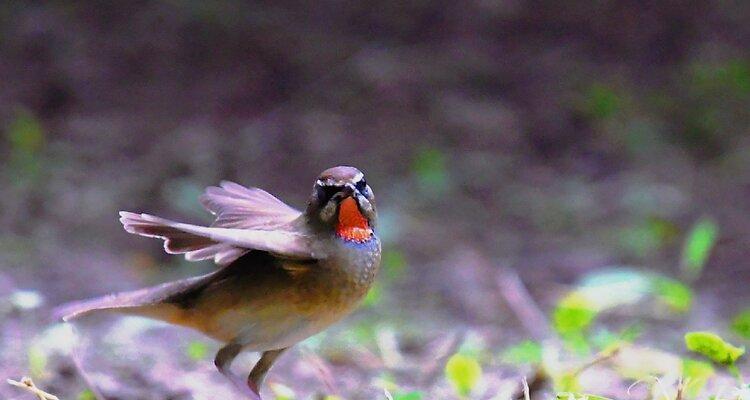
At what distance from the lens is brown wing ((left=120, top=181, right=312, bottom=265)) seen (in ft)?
10.5

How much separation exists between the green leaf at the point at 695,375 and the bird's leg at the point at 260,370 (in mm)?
1273

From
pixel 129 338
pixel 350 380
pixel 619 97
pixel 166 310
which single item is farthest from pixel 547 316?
pixel 619 97

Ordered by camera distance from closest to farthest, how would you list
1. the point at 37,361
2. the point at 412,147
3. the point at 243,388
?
the point at 243,388
the point at 37,361
the point at 412,147

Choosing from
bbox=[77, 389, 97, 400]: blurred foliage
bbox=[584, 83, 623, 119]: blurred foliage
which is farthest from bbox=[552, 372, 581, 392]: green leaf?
bbox=[584, 83, 623, 119]: blurred foliage

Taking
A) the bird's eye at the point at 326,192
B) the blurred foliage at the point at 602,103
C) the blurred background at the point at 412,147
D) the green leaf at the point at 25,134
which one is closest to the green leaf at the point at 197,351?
the blurred background at the point at 412,147

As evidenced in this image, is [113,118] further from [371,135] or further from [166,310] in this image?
[166,310]

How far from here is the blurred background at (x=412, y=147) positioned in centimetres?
591

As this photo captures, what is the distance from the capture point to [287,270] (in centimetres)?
340

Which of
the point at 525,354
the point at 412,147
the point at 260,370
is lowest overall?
the point at 260,370

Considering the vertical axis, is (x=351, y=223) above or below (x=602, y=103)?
below

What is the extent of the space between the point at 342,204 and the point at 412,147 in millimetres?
4626

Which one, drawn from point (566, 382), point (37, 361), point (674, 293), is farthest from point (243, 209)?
point (674, 293)

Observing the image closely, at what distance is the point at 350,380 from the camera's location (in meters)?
4.48

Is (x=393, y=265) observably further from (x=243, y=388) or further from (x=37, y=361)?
(x=243, y=388)
